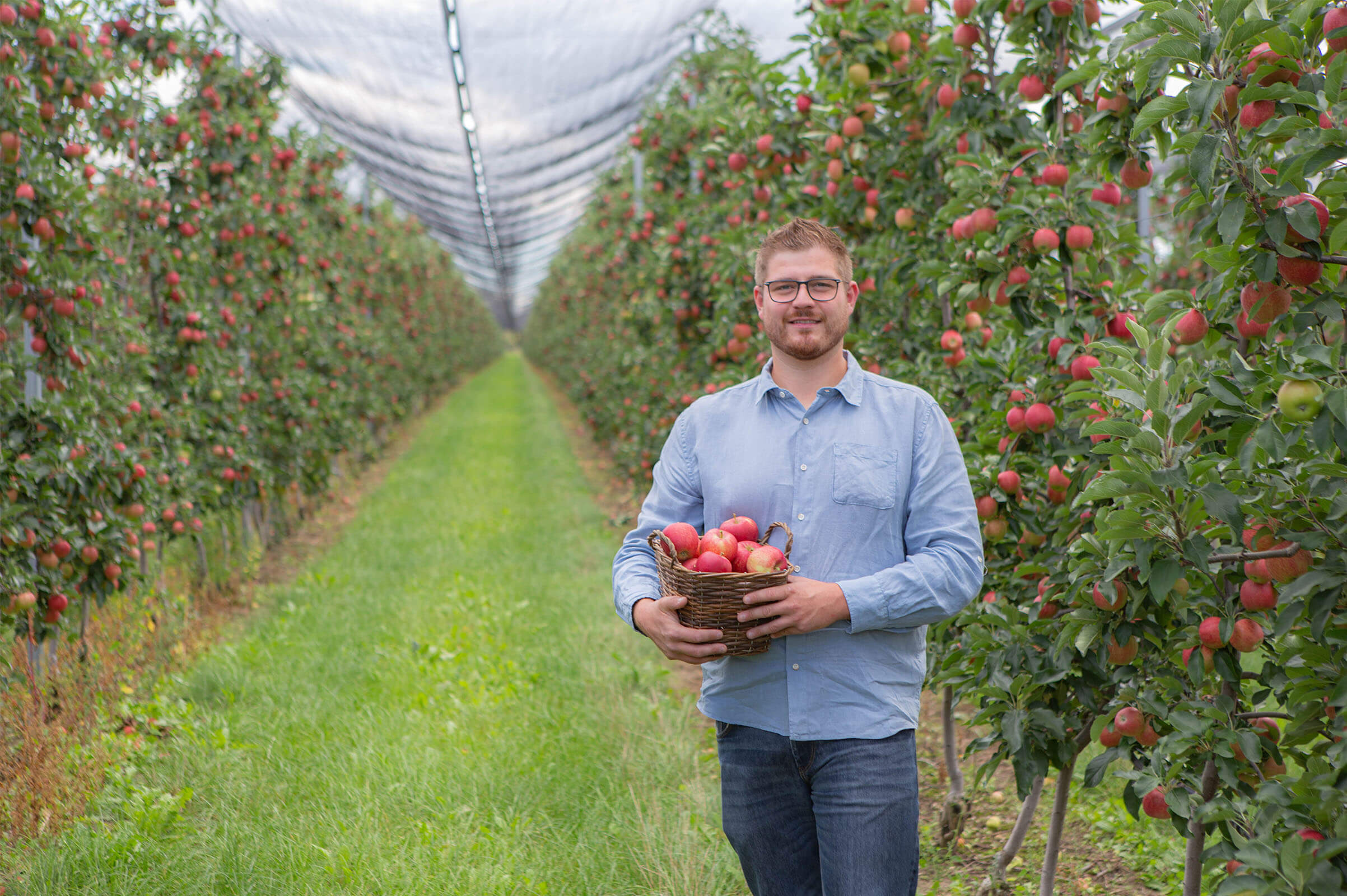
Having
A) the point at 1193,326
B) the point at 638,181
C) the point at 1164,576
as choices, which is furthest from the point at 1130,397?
the point at 638,181

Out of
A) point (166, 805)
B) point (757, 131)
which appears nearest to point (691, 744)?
point (166, 805)

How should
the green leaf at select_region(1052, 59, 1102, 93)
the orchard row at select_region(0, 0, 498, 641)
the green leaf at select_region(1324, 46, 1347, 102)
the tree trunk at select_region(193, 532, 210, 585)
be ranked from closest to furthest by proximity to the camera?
the green leaf at select_region(1324, 46, 1347, 102)
the green leaf at select_region(1052, 59, 1102, 93)
the orchard row at select_region(0, 0, 498, 641)
the tree trunk at select_region(193, 532, 210, 585)

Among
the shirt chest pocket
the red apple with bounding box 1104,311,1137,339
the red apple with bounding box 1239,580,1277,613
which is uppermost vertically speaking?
the red apple with bounding box 1104,311,1137,339

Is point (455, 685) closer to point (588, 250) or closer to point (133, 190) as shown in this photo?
point (133, 190)

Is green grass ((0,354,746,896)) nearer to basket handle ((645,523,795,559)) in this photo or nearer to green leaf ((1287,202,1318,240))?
basket handle ((645,523,795,559))

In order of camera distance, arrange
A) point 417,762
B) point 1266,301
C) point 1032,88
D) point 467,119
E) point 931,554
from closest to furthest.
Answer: point 1266,301
point 931,554
point 1032,88
point 417,762
point 467,119

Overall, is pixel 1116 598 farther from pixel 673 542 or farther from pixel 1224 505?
pixel 673 542

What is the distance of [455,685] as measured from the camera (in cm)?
466

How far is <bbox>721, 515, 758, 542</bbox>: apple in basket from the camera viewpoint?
184cm

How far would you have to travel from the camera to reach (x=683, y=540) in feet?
5.99

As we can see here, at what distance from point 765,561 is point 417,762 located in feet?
8.32

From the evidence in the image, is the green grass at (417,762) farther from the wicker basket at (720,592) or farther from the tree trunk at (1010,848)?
the wicker basket at (720,592)

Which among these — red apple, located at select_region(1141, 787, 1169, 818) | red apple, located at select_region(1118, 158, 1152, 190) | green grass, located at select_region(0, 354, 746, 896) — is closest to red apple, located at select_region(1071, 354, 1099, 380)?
red apple, located at select_region(1118, 158, 1152, 190)

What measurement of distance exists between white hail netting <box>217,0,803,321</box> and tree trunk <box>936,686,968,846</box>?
4514 mm
